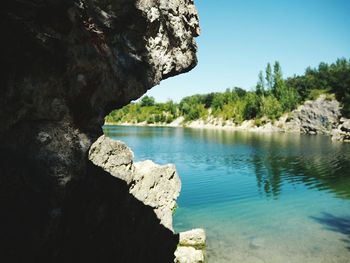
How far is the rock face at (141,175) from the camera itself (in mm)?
11323

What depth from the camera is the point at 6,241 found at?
615 centimetres

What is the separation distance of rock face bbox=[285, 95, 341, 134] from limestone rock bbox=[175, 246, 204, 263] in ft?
314

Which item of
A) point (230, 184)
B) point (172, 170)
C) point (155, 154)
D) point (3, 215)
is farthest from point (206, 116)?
point (3, 215)

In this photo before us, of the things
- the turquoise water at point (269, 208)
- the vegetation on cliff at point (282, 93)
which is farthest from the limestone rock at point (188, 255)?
the vegetation on cliff at point (282, 93)

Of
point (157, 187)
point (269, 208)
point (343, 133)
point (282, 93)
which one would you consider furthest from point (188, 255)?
point (282, 93)

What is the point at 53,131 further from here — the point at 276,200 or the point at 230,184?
the point at 230,184

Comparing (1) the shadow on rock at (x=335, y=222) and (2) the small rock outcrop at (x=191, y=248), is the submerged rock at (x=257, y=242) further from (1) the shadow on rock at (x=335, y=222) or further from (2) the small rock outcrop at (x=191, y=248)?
(1) the shadow on rock at (x=335, y=222)

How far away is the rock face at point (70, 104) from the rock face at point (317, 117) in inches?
3907

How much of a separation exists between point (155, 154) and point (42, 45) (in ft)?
142

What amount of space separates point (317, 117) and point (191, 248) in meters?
101

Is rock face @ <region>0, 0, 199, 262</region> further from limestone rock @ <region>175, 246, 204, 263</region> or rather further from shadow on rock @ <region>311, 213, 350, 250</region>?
shadow on rock @ <region>311, 213, 350, 250</region>

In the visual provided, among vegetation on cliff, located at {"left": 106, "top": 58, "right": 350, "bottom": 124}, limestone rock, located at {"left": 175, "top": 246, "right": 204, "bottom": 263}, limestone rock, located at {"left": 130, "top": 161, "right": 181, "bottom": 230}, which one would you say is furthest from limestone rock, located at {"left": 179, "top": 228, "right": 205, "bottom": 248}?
vegetation on cliff, located at {"left": 106, "top": 58, "right": 350, "bottom": 124}

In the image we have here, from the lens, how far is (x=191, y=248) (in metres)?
13.8

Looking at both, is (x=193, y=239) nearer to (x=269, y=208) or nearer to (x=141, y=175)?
(x=141, y=175)
